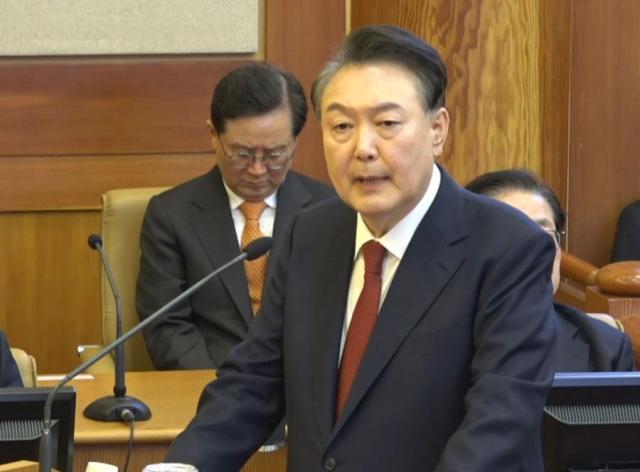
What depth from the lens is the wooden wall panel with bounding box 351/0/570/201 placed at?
4.67m

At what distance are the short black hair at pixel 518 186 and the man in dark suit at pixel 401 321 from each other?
0.88 m

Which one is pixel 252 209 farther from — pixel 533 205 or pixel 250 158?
pixel 533 205

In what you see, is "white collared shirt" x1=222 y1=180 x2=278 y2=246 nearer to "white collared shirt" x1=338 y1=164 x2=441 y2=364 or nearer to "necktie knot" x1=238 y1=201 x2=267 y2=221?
"necktie knot" x1=238 y1=201 x2=267 y2=221

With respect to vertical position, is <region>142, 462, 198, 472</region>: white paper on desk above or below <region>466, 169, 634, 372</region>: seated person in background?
below

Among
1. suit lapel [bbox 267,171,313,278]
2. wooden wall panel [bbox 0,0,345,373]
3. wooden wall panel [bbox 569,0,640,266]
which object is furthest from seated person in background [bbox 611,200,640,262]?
suit lapel [bbox 267,171,313,278]

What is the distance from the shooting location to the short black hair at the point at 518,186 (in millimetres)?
3139

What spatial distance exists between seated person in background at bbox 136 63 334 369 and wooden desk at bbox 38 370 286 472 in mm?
456

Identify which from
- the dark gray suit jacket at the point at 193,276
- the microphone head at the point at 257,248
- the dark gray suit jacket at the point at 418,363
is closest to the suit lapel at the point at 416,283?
the dark gray suit jacket at the point at 418,363

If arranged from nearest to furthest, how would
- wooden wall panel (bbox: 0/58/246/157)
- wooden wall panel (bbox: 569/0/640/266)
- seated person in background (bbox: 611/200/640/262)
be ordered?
wooden wall panel (bbox: 0/58/246/157) < seated person in background (bbox: 611/200/640/262) < wooden wall panel (bbox: 569/0/640/266)

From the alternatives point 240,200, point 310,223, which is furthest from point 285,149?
point 310,223

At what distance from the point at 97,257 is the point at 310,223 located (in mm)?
2829

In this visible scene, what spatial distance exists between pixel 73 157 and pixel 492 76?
58.8 inches

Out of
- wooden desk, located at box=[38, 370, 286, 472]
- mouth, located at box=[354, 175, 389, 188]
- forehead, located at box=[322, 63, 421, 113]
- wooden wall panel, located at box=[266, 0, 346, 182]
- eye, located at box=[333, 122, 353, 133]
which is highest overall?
wooden wall panel, located at box=[266, 0, 346, 182]

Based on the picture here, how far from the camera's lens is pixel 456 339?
7.02ft
